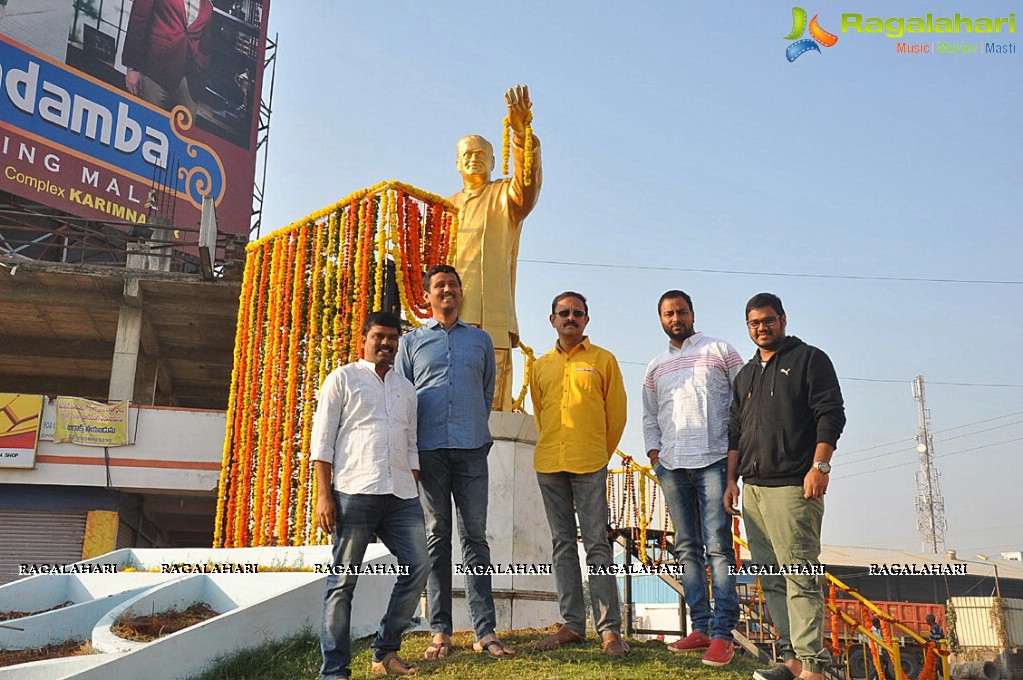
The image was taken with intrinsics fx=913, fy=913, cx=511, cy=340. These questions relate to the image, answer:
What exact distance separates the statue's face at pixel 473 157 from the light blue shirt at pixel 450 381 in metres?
4.21

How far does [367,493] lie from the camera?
13.7 feet

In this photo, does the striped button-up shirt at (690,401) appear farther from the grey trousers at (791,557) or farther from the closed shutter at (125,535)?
the closed shutter at (125,535)

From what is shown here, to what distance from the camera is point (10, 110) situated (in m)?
19.6

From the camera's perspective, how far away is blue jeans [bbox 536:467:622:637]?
4609 millimetres

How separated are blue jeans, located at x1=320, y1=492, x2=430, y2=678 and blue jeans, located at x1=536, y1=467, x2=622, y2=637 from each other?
797mm

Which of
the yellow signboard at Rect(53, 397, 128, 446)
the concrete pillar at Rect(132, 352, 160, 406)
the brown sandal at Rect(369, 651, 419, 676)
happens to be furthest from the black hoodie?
the concrete pillar at Rect(132, 352, 160, 406)

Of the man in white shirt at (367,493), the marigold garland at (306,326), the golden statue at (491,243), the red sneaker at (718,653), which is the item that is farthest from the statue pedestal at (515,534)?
the red sneaker at (718,653)

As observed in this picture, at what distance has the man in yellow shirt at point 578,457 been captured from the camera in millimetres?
4637

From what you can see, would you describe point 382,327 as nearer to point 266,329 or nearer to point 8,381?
point 266,329

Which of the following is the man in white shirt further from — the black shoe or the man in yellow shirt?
the black shoe

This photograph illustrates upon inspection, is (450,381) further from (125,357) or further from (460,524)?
(125,357)

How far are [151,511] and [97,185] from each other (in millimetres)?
8908

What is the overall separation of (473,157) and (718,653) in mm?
5713

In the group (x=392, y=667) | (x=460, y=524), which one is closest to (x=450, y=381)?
(x=460, y=524)
